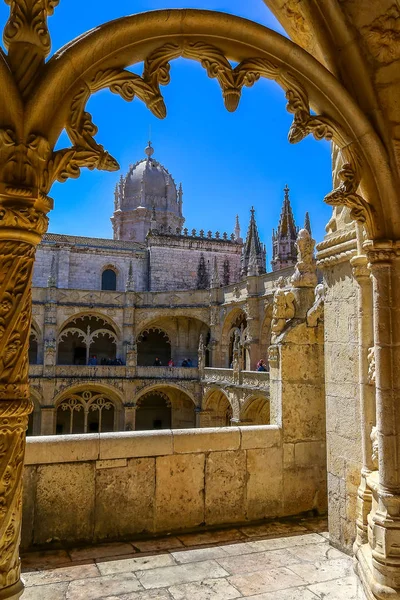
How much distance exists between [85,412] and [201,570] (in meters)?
23.8

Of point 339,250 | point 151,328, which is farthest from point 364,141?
point 151,328

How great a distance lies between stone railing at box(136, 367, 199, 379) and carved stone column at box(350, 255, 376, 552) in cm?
2323

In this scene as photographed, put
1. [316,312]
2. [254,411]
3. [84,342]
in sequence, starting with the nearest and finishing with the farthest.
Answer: [316,312], [254,411], [84,342]

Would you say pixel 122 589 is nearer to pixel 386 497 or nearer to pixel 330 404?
pixel 386 497

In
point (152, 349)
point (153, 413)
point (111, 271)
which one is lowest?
point (153, 413)

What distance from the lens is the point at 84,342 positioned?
30406 millimetres

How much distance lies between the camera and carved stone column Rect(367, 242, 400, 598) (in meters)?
2.84

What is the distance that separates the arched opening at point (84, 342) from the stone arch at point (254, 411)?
439 inches

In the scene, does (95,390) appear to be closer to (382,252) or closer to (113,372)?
(113,372)

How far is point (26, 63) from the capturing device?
2102 mm

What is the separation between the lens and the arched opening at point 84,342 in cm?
3058

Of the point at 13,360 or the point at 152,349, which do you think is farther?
the point at 152,349

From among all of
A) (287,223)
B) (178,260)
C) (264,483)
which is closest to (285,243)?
(287,223)

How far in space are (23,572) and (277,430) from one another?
2591 mm
